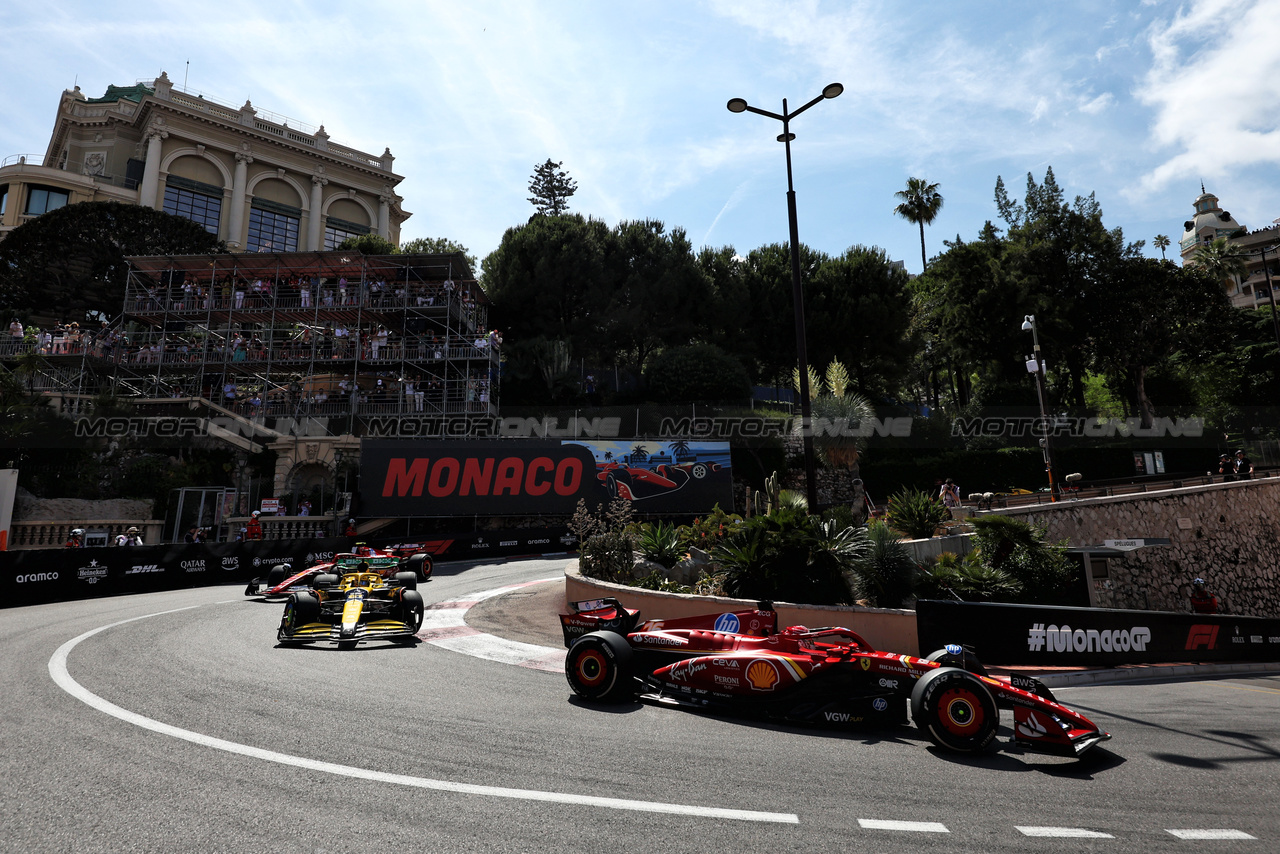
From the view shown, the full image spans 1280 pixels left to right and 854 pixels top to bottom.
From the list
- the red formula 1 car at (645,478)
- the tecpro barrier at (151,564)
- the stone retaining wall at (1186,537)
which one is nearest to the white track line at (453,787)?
the tecpro barrier at (151,564)

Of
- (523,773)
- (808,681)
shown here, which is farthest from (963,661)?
(523,773)

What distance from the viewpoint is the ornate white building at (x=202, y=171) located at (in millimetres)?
55969

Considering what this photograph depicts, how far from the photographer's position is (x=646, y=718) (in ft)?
23.3

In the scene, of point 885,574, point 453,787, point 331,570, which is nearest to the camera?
point 453,787

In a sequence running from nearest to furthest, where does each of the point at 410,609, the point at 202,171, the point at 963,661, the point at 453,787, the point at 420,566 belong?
the point at 453,787 → the point at 963,661 → the point at 410,609 → the point at 420,566 → the point at 202,171

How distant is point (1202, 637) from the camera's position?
11.8m

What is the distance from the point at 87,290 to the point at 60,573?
127ft

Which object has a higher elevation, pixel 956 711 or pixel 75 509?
pixel 75 509

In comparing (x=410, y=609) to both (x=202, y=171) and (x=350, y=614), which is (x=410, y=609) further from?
(x=202, y=171)

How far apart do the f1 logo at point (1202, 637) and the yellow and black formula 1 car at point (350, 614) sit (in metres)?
13.5

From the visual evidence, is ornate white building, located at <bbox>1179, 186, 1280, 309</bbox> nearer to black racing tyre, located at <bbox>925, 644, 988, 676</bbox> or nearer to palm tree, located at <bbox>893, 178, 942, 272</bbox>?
palm tree, located at <bbox>893, 178, 942, 272</bbox>

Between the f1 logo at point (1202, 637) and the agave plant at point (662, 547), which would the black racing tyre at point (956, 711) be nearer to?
the f1 logo at point (1202, 637)

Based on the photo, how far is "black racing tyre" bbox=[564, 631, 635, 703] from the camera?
7590mm

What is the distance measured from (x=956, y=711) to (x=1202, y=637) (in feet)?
29.9
